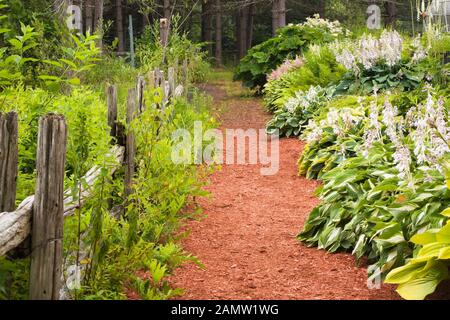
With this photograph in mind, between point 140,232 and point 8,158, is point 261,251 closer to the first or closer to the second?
point 140,232

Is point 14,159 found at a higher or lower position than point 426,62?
lower

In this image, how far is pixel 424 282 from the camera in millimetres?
4094

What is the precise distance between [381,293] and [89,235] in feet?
6.59

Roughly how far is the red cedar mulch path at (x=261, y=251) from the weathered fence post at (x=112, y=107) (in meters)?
1.18

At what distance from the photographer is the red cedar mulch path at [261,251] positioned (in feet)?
15.4

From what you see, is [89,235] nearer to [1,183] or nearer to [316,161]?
[1,183]

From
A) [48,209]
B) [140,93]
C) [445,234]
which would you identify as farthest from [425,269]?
[140,93]

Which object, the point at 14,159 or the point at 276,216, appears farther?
the point at 276,216

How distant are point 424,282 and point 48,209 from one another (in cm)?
232

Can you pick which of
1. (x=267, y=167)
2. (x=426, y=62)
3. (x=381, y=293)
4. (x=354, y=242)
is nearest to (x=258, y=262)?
(x=354, y=242)

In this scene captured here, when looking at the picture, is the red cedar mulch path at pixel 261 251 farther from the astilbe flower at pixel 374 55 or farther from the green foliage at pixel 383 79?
the astilbe flower at pixel 374 55
